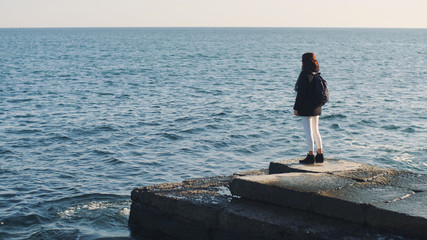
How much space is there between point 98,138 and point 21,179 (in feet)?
15.4

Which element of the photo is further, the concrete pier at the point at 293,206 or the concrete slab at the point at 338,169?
the concrete slab at the point at 338,169

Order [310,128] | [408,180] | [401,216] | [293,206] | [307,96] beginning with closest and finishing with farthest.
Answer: [401,216]
[293,206]
[408,180]
[307,96]
[310,128]

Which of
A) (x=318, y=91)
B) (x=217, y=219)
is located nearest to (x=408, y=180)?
(x=318, y=91)

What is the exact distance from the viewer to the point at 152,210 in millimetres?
8586

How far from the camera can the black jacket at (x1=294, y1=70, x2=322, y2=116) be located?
8875 mm

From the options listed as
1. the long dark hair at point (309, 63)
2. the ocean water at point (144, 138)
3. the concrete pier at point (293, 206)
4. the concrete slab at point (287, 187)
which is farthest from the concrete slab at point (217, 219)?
the long dark hair at point (309, 63)

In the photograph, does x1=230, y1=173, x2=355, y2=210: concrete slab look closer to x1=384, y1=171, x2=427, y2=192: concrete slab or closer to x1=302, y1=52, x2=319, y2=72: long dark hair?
x1=384, y1=171, x2=427, y2=192: concrete slab

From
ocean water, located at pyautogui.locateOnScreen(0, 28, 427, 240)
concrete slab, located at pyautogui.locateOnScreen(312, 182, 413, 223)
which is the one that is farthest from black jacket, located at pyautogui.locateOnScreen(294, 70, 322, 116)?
ocean water, located at pyautogui.locateOnScreen(0, 28, 427, 240)

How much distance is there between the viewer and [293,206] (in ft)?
24.2

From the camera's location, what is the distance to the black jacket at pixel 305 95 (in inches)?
349

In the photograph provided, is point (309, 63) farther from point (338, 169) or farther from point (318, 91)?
point (338, 169)

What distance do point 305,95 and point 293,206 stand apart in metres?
2.25

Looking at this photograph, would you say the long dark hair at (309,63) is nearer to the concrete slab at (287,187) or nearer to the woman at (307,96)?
the woman at (307,96)

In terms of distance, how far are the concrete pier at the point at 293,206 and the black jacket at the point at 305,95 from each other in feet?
2.89
